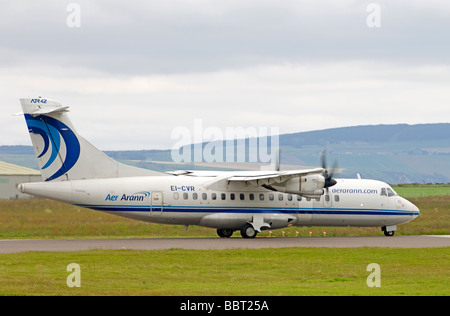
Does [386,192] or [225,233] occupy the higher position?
[386,192]

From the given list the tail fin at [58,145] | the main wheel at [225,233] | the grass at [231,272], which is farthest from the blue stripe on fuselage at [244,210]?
the grass at [231,272]

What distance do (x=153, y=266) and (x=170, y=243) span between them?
32.6 feet

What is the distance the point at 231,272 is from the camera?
2491 cm

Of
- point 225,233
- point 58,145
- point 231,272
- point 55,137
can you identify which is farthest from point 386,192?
point 231,272

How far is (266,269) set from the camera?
25734 mm

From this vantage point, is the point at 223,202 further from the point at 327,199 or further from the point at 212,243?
the point at 327,199

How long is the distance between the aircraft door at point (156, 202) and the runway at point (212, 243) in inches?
60.7

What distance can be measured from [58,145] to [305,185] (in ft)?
41.5

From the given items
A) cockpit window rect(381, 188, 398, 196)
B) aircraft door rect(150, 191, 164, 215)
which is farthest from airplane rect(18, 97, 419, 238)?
Answer: cockpit window rect(381, 188, 398, 196)

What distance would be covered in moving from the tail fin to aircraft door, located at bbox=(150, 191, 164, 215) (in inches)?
107

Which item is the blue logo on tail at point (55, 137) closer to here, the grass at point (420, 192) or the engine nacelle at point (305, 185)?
the engine nacelle at point (305, 185)

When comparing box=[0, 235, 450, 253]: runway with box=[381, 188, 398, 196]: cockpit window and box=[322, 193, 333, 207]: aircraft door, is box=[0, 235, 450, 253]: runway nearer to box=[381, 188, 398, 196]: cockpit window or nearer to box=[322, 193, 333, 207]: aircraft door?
box=[322, 193, 333, 207]: aircraft door

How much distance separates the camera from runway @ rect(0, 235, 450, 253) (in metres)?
33.0

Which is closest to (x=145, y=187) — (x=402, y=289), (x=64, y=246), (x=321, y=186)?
(x=64, y=246)
